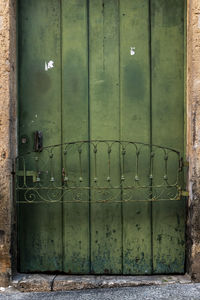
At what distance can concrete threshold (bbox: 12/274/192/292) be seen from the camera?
9.25 feet

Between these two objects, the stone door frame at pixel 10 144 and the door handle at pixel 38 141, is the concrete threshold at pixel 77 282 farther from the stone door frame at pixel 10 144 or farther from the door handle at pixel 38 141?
the door handle at pixel 38 141

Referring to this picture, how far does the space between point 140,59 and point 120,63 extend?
0.54 feet

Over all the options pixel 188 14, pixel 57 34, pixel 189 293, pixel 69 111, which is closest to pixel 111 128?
pixel 69 111

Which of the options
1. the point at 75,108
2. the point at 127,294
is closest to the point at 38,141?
the point at 75,108

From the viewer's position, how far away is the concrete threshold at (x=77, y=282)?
2820mm

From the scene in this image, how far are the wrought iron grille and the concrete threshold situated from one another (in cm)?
60

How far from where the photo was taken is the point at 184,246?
3.00 metres

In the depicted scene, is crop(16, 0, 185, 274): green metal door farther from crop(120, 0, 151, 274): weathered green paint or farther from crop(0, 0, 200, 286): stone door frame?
crop(0, 0, 200, 286): stone door frame

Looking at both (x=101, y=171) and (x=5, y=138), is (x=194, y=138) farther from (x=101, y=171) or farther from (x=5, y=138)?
(x=5, y=138)

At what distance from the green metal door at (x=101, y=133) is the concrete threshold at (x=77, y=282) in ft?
0.36

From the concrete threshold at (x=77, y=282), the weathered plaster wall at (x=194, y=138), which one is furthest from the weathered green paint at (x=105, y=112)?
the weathered plaster wall at (x=194, y=138)

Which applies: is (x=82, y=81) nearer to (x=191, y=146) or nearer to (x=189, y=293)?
(x=191, y=146)

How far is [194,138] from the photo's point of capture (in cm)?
284

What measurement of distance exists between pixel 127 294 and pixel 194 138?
124 cm
